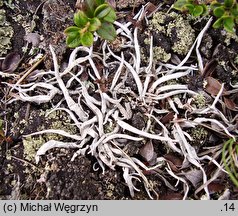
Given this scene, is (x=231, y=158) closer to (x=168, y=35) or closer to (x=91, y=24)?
(x=168, y=35)

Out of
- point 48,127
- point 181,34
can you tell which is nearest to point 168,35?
point 181,34

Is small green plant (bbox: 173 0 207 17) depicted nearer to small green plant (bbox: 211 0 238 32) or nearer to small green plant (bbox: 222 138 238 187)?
small green plant (bbox: 211 0 238 32)

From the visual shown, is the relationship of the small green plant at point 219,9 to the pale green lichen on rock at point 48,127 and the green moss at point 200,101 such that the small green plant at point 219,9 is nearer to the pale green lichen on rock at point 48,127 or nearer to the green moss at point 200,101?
the green moss at point 200,101

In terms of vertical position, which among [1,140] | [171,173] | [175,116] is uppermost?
[1,140]

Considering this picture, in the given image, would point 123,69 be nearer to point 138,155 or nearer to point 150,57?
point 150,57

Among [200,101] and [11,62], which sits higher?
[11,62]

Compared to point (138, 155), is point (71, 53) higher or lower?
higher

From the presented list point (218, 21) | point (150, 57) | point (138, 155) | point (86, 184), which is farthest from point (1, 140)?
point (218, 21)
